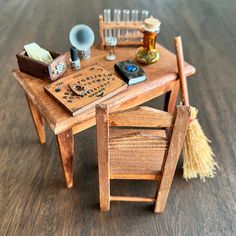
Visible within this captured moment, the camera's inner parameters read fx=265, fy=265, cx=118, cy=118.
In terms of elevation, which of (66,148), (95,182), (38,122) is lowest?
(95,182)

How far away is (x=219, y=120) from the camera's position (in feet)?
5.67

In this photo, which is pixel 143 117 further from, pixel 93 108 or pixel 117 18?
pixel 117 18

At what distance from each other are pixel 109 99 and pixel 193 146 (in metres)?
0.49

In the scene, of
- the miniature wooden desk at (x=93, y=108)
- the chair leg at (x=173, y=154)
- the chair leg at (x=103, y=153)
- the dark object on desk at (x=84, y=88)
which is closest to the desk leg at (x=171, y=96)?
the miniature wooden desk at (x=93, y=108)

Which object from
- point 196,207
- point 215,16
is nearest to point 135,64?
point 196,207

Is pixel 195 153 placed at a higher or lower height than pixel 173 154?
lower

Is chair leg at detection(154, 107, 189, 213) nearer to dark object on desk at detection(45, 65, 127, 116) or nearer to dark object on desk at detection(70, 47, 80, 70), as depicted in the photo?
dark object on desk at detection(45, 65, 127, 116)

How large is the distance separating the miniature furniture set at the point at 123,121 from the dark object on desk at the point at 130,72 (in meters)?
0.02

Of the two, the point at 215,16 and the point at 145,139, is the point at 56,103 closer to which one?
the point at 145,139

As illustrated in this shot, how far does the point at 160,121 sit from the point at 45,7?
2.69m

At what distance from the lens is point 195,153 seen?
1.28 m

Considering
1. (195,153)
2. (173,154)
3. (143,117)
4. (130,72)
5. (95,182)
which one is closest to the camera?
(143,117)

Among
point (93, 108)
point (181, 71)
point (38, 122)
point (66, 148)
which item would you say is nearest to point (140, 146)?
point (93, 108)

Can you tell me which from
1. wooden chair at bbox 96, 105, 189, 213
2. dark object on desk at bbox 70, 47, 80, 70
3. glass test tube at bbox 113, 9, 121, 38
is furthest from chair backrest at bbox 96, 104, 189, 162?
glass test tube at bbox 113, 9, 121, 38
